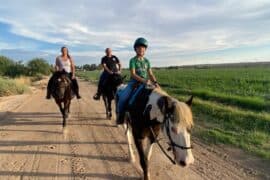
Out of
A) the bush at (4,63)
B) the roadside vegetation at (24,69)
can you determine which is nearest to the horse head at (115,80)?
the roadside vegetation at (24,69)

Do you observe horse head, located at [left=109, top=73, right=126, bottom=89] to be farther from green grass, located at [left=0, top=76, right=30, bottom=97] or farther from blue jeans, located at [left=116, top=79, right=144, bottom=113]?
green grass, located at [left=0, top=76, right=30, bottom=97]

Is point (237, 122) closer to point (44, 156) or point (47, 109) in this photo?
point (44, 156)

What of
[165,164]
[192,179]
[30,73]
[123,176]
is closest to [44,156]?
[123,176]

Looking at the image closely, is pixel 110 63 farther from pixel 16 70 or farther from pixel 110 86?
pixel 16 70

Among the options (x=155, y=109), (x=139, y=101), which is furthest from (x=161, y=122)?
(x=139, y=101)

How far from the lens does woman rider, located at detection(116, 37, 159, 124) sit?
6.06 m

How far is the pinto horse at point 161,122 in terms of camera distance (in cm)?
428

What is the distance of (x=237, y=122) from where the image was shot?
10.2m

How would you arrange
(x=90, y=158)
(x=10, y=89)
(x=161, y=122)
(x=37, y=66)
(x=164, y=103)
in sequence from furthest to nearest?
(x=37, y=66), (x=10, y=89), (x=90, y=158), (x=161, y=122), (x=164, y=103)

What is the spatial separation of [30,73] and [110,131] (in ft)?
197

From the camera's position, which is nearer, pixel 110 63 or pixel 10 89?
pixel 110 63

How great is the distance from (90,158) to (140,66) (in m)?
2.36

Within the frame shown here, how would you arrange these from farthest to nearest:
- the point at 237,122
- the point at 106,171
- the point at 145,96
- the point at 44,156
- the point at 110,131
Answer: the point at 237,122
the point at 110,131
the point at 44,156
the point at 106,171
the point at 145,96

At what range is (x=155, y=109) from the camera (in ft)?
16.3
